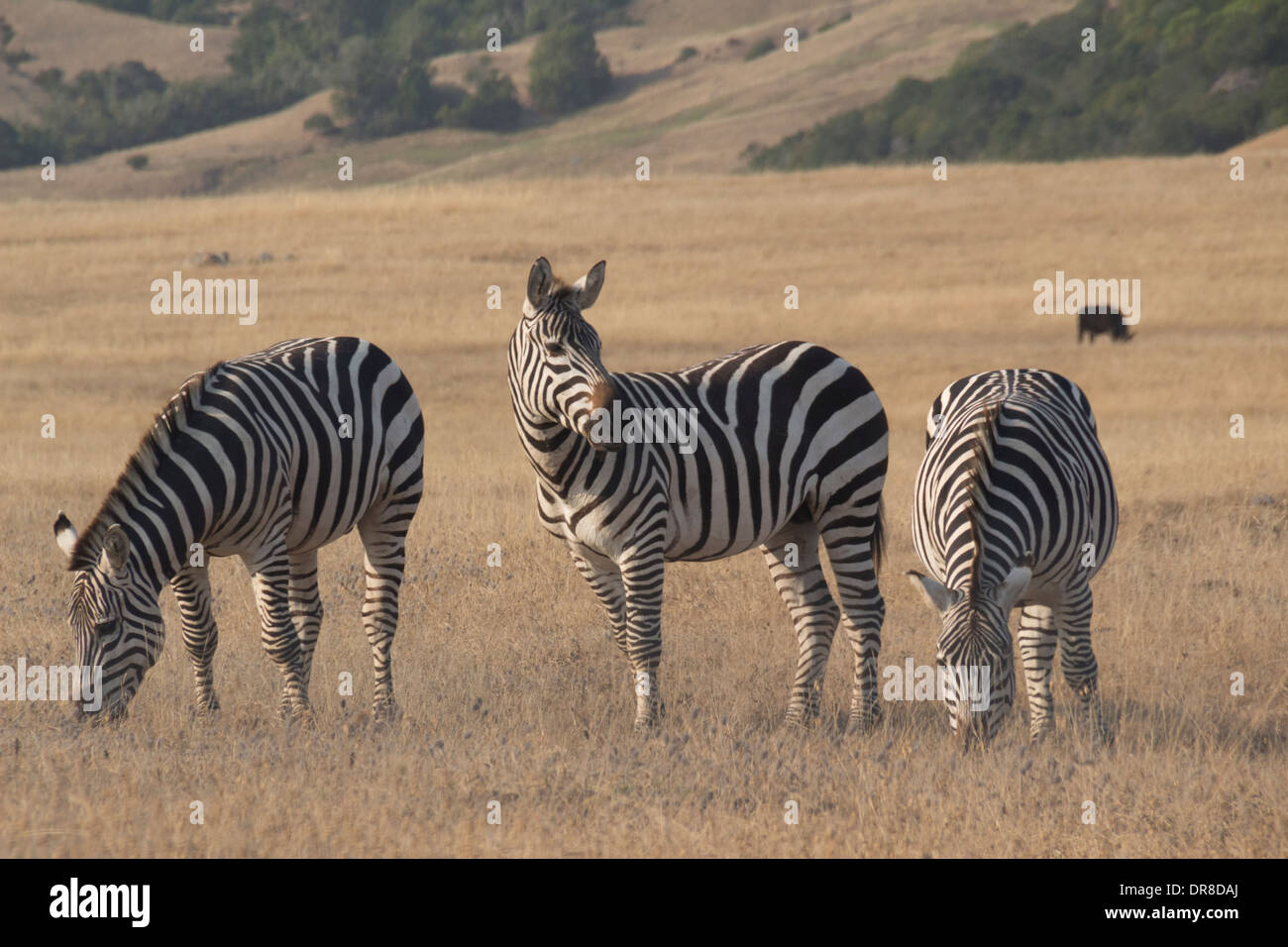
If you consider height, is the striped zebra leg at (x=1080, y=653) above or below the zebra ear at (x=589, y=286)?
below

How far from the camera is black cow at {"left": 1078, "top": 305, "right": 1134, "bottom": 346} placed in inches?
1001

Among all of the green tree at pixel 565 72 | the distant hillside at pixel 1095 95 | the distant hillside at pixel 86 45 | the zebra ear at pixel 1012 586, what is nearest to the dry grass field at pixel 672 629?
the zebra ear at pixel 1012 586

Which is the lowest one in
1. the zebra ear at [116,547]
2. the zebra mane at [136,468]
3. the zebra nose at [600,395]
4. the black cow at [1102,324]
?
the zebra ear at [116,547]

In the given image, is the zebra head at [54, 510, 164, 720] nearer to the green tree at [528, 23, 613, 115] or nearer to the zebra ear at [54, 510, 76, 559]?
the zebra ear at [54, 510, 76, 559]

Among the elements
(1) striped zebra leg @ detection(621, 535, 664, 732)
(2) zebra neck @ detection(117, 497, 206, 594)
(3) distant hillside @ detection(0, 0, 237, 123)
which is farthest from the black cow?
(3) distant hillside @ detection(0, 0, 237, 123)

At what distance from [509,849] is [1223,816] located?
3182 mm

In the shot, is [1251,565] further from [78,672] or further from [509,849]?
[78,672]

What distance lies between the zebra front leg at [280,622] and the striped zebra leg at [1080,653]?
14.4 ft

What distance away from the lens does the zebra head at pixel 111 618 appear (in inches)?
265

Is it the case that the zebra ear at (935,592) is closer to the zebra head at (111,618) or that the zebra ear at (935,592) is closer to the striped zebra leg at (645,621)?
the striped zebra leg at (645,621)

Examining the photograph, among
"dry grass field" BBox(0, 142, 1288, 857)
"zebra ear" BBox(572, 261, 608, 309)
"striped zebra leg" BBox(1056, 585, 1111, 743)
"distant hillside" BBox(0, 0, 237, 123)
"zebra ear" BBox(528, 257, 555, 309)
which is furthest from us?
"distant hillside" BBox(0, 0, 237, 123)

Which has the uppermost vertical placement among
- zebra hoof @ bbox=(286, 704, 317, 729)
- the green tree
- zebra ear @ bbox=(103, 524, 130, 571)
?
the green tree

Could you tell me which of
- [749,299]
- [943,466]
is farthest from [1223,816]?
[749,299]

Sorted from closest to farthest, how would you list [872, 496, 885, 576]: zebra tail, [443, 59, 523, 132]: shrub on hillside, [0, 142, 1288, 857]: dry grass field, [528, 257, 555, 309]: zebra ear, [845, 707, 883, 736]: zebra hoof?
[0, 142, 1288, 857]: dry grass field < [528, 257, 555, 309]: zebra ear < [845, 707, 883, 736]: zebra hoof < [872, 496, 885, 576]: zebra tail < [443, 59, 523, 132]: shrub on hillside
